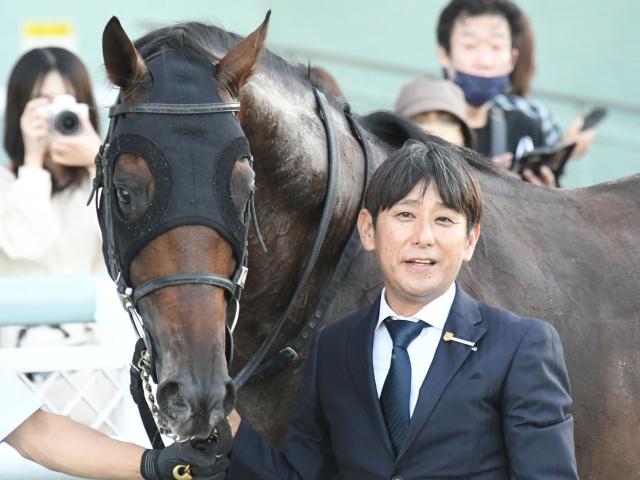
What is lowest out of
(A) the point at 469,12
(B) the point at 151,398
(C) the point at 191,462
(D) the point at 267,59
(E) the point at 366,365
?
(C) the point at 191,462

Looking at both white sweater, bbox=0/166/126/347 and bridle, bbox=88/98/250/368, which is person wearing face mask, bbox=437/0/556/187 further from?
bridle, bbox=88/98/250/368

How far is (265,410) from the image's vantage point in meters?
3.37

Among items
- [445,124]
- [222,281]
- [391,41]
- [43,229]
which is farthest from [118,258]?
[391,41]

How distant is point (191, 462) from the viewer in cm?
286

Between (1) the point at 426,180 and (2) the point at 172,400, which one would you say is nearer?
(2) the point at 172,400

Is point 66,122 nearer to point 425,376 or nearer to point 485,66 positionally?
point 485,66

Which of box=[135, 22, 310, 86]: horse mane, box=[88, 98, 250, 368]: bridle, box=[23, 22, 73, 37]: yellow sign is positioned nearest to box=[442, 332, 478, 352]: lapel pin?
box=[88, 98, 250, 368]: bridle

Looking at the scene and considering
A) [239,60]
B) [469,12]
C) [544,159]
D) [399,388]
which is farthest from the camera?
[469,12]

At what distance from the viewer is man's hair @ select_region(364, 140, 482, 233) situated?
2.85 metres

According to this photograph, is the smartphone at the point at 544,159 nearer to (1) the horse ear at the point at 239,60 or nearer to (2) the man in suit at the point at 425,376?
(2) the man in suit at the point at 425,376

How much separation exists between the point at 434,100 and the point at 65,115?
146cm

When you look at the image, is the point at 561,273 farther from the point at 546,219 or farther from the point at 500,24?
the point at 500,24

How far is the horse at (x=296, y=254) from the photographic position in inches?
107

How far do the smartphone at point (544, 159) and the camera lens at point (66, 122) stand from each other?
1.72m
